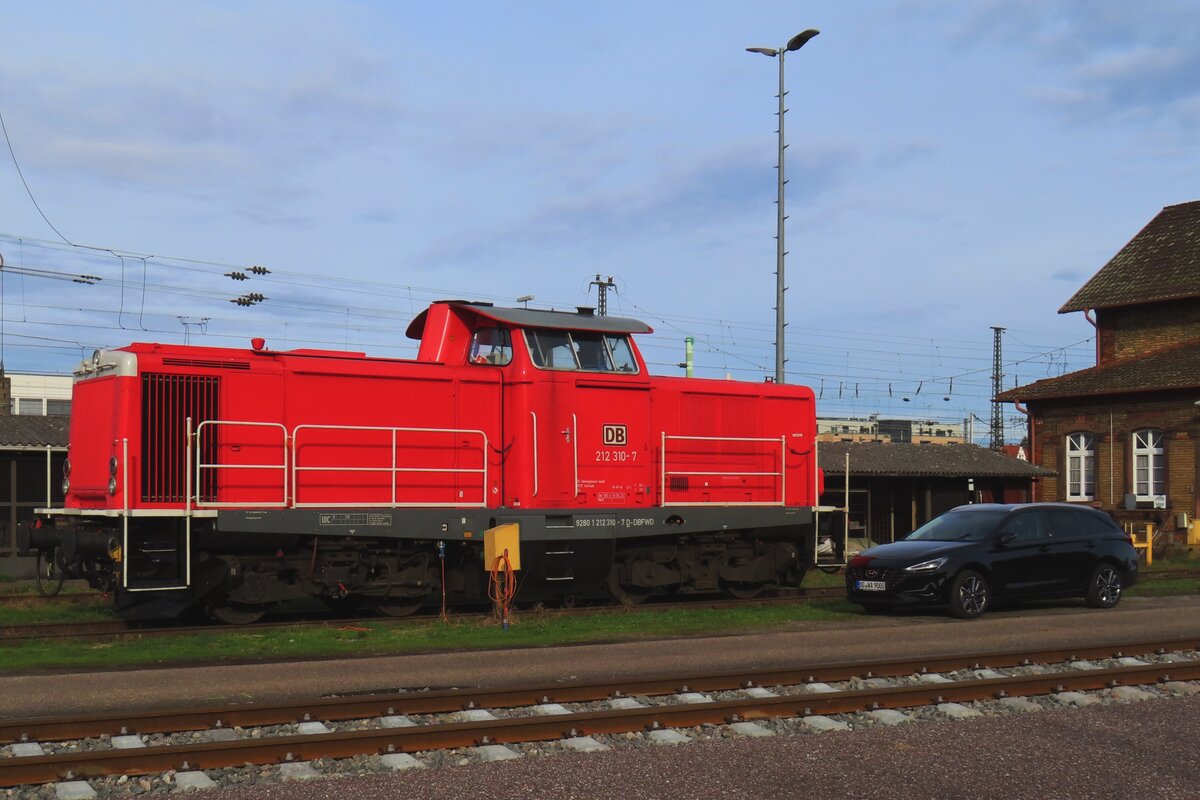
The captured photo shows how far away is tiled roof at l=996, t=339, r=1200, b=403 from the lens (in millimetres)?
33312

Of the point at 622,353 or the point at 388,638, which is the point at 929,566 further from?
the point at 388,638

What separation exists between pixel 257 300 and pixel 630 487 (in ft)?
57.0

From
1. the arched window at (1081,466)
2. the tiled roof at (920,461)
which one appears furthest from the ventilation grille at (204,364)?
the arched window at (1081,466)

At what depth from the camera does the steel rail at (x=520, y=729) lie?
697 centimetres

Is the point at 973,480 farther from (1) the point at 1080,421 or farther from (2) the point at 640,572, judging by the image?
(2) the point at 640,572

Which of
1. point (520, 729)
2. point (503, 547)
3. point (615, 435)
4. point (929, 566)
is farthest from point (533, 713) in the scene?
point (929, 566)

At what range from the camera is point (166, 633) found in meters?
13.0

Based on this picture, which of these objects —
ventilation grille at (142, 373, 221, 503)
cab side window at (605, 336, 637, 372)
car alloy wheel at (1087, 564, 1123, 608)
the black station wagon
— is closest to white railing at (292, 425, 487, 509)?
ventilation grille at (142, 373, 221, 503)

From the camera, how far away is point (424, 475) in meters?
14.8

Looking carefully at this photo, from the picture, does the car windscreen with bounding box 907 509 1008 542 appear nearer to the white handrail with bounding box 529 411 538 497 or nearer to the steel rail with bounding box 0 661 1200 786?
the steel rail with bounding box 0 661 1200 786

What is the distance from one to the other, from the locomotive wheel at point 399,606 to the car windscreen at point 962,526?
23.1 feet

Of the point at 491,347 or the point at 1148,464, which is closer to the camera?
the point at 491,347

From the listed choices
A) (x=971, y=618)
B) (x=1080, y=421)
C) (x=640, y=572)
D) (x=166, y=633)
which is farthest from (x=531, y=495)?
(x=1080, y=421)

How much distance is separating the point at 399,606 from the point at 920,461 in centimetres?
2037
